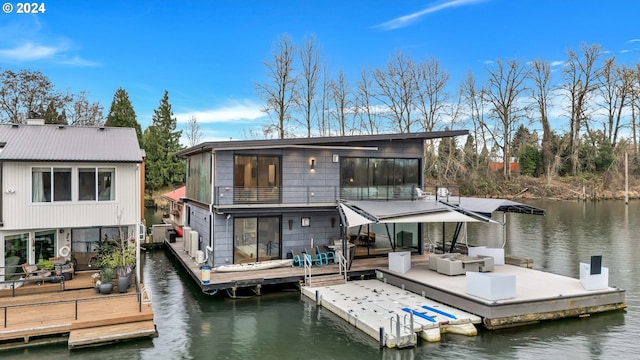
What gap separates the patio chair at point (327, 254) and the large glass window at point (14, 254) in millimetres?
9149

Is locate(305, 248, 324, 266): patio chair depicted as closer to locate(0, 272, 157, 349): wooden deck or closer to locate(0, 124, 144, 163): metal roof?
locate(0, 272, 157, 349): wooden deck

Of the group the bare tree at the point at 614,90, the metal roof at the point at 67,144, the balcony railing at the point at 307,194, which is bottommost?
the balcony railing at the point at 307,194

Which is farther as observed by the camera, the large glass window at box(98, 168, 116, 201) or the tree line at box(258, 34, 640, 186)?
the tree line at box(258, 34, 640, 186)

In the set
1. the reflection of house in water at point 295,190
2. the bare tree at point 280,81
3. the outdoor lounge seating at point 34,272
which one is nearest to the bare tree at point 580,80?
the bare tree at point 280,81

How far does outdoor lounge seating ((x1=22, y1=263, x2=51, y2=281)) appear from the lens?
38.1 feet

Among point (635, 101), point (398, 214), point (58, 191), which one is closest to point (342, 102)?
point (398, 214)

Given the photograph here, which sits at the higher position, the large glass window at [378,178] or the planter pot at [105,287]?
the large glass window at [378,178]

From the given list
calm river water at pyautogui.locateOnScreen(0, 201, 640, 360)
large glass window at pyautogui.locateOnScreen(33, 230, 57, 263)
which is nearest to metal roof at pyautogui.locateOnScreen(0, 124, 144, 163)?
large glass window at pyautogui.locateOnScreen(33, 230, 57, 263)

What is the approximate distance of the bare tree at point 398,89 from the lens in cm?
3894

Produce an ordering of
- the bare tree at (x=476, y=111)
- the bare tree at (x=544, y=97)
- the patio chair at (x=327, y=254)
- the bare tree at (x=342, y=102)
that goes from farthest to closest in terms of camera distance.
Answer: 1. the bare tree at (x=544, y=97)
2. the bare tree at (x=476, y=111)
3. the bare tree at (x=342, y=102)
4. the patio chair at (x=327, y=254)

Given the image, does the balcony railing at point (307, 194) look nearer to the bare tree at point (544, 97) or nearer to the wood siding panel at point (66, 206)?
the wood siding panel at point (66, 206)

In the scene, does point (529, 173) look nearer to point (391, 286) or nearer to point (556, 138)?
point (556, 138)

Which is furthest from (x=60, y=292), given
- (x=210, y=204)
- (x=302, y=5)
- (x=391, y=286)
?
(x=302, y=5)

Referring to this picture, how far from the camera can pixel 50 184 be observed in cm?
1184
